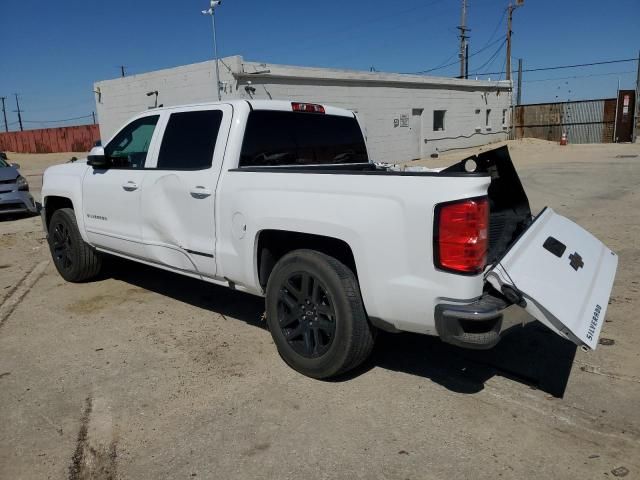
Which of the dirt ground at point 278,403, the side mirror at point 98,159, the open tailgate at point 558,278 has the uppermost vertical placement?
the side mirror at point 98,159

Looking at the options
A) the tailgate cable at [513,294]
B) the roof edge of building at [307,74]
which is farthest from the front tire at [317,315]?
the roof edge of building at [307,74]

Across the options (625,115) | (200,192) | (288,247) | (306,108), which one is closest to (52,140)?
(625,115)

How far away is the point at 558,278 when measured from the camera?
3.17 m

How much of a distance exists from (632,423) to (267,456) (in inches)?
81.8

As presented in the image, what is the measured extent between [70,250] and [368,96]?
681 inches

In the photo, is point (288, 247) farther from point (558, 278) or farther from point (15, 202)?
point (15, 202)

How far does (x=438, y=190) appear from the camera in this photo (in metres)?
2.86

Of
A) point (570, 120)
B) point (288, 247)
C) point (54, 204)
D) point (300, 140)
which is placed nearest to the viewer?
point (288, 247)

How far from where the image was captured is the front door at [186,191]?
4.10 meters

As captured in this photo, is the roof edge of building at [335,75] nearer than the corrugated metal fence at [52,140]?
Yes

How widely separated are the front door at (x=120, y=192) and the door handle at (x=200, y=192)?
0.78 m

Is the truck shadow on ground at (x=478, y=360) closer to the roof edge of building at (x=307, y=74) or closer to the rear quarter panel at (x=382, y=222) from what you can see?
the rear quarter panel at (x=382, y=222)

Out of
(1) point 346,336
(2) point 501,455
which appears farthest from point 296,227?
(2) point 501,455

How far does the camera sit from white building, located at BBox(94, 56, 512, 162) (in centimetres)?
1648
